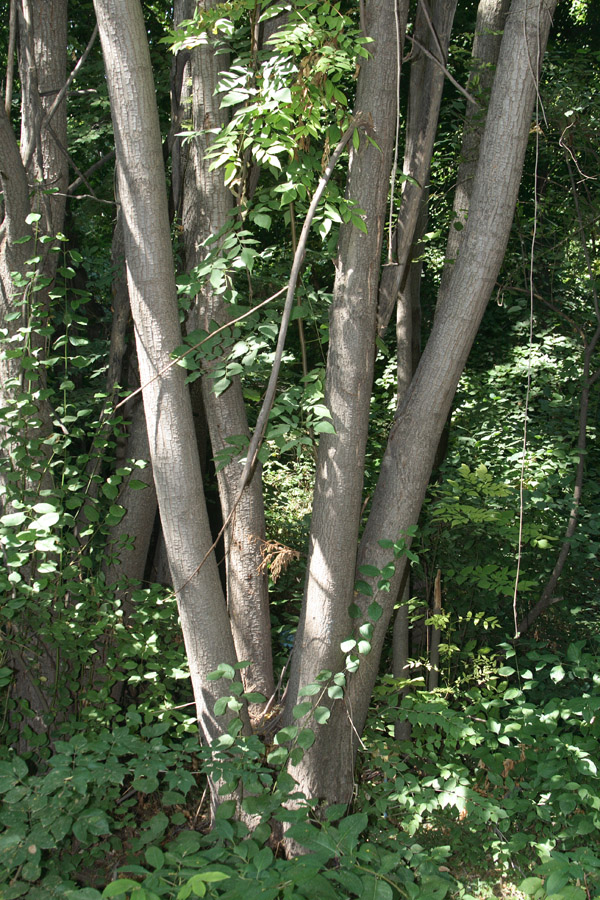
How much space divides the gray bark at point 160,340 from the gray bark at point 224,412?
24 cm

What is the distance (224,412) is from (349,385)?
62 centimetres

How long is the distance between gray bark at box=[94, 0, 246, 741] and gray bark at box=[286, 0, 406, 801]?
392 mm

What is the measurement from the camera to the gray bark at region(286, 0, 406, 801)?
2531mm

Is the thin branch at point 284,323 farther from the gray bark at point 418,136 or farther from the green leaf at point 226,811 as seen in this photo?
the green leaf at point 226,811

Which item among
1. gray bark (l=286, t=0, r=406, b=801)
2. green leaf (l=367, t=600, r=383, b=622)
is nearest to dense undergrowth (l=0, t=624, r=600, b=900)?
gray bark (l=286, t=0, r=406, b=801)

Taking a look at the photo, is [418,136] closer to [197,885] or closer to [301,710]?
[301,710]

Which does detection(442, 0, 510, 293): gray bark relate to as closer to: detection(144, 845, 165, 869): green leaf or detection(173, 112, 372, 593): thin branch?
detection(173, 112, 372, 593): thin branch

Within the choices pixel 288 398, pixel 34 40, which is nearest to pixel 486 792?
pixel 288 398

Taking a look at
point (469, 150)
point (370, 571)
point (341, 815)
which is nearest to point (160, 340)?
point (370, 571)

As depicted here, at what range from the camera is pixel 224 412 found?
2912mm

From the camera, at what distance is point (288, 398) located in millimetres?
2643

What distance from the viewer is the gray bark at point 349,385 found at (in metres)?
2.53

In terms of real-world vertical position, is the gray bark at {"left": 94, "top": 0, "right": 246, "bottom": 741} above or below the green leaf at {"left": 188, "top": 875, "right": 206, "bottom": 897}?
above

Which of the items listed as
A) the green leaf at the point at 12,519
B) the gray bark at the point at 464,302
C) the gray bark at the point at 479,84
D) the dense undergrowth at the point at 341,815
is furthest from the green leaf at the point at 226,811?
the gray bark at the point at 479,84
